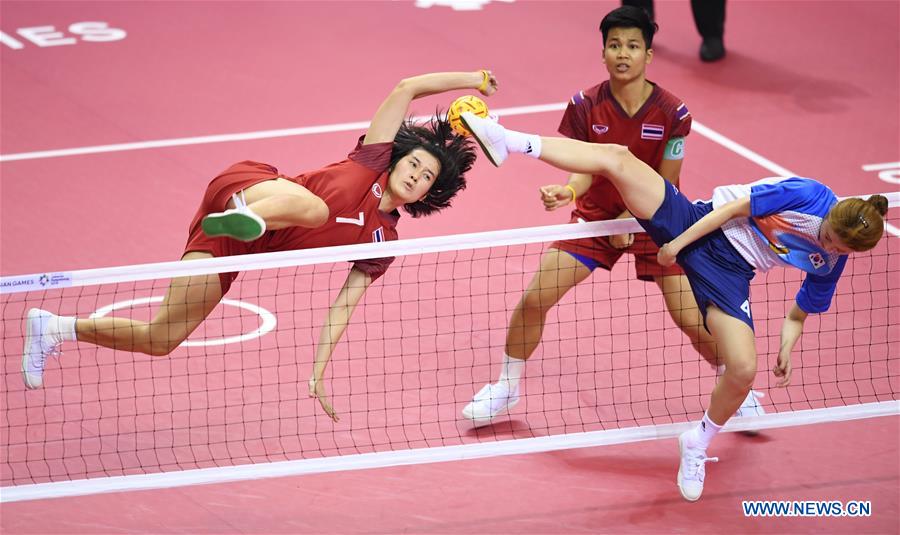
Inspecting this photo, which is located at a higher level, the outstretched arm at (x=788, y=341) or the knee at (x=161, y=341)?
the knee at (x=161, y=341)

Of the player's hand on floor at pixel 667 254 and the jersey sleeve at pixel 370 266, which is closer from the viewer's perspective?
the player's hand on floor at pixel 667 254

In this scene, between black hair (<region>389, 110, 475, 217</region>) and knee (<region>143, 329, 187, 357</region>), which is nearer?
knee (<region>143, 329, 187, 357</region>)

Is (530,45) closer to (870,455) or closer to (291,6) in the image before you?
(291,6)

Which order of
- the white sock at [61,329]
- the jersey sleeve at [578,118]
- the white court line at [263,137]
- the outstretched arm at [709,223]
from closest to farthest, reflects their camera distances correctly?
the outstretched arm at [709,223]
the white sock at [61,329]
the jersey sleeve at [578,118]
the white court line at [263,137]

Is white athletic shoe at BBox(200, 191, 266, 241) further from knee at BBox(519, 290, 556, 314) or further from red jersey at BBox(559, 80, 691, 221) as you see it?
red jersey at BBox(559, 80, 691, 221)

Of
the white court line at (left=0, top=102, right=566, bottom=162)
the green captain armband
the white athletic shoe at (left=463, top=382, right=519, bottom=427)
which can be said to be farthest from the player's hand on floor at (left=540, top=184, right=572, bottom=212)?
the white court line at (left=0, top=102, right=566, bottom=162)

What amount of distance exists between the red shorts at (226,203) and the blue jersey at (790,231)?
2244 millimetres

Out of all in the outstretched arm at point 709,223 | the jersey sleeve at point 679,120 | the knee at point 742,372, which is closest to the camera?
the knee at point 742,372

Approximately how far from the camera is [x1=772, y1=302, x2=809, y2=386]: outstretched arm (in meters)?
5.92

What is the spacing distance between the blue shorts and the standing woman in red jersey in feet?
3.69

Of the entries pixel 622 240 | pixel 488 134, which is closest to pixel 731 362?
pixel 622 240

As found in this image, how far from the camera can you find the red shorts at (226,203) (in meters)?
5.82

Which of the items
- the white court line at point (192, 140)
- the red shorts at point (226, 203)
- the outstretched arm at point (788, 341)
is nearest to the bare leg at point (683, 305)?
the outstretched arm at point (788, 341)

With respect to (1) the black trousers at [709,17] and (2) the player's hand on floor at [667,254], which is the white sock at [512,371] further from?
(1) the black trousers at [709,17]
